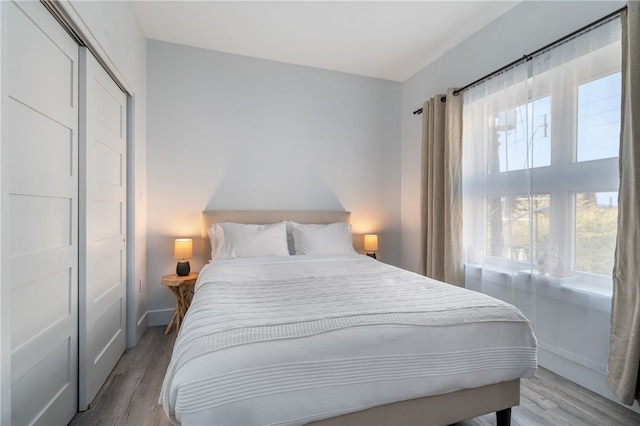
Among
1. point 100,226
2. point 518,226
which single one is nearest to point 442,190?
point 518,226

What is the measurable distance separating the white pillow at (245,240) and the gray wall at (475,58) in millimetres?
1654

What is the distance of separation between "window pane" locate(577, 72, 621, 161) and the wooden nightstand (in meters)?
3.08

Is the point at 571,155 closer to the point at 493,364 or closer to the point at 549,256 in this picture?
the point at 549,256

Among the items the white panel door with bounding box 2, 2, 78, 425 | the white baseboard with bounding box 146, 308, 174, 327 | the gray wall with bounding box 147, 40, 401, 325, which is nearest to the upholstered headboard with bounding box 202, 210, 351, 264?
the gray wall with bounding box 147, 40, 401, 325

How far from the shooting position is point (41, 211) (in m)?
1.32

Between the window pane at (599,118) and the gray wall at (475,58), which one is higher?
the gray wall at (475,58)

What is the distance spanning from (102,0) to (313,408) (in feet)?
7.97

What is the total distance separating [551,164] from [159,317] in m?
3.57

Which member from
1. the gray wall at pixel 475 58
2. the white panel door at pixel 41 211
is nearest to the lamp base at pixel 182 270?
the white panel door at pixel 41 211

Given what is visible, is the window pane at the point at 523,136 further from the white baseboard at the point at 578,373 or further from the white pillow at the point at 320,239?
the white pillow at the point at 320,239

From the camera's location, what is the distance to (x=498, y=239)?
243 centimetres

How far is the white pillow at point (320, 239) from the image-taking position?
9.66ft

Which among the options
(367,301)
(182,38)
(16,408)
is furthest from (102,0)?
(367,301)

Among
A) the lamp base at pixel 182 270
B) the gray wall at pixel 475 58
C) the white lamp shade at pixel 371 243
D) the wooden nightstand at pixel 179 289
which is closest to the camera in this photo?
the gray wall at pixel 475 58
